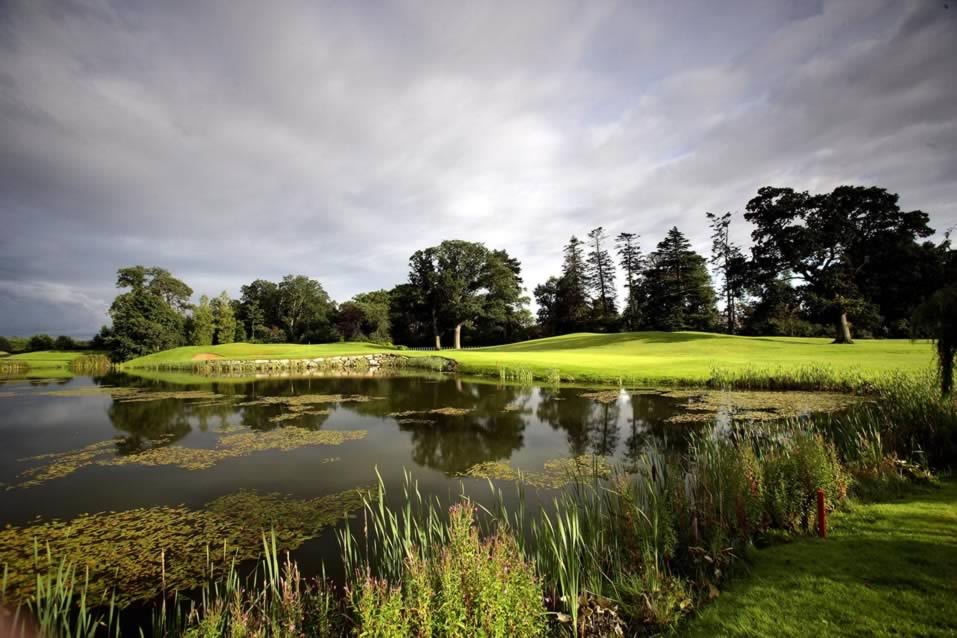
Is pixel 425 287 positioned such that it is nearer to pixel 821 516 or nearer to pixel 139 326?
pixel 139 326

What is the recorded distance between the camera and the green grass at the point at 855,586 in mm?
3109

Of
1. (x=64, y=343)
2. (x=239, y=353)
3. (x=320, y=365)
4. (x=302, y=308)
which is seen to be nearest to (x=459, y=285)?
(x=320, y=365)

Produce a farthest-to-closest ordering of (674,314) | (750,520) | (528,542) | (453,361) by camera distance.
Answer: (674,314) < (453,361) < (528,542) < (750,520)

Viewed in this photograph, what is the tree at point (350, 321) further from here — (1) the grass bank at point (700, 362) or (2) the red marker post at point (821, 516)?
(2) the red marker post at point (821, 516)

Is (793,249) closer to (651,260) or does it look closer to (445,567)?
(651,260)

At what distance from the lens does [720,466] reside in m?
5.40

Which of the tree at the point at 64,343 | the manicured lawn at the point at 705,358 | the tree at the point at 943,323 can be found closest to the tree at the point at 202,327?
the tree at the point at 64,343

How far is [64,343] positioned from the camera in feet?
184

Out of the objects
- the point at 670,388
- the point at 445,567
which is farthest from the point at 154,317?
the point at 445,567

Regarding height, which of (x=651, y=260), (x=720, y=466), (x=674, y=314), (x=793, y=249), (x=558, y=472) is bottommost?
(x=558, y=472)

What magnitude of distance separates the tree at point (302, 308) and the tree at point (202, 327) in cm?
1431

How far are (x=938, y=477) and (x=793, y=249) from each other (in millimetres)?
30839

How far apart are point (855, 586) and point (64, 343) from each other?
79598mm

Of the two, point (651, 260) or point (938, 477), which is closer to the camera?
point (938, 477)
